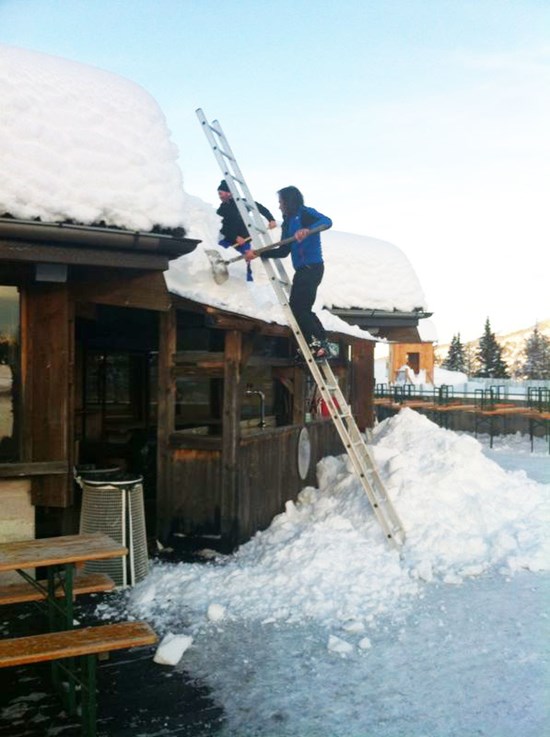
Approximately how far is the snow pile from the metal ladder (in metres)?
0.25

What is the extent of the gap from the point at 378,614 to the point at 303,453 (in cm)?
376

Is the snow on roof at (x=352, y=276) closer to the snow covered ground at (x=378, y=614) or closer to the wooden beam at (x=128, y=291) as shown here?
the wooden beam at (x=128, y=291)

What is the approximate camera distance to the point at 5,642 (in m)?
3.42

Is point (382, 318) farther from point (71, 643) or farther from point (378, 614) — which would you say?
point (71, 643)

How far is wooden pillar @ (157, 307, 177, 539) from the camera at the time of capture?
707cm

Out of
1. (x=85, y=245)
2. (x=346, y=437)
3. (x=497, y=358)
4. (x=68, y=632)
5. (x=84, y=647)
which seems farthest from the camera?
(x=497, y=358)

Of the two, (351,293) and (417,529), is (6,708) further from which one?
(351,293)

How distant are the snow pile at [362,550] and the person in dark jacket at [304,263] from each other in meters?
1.94

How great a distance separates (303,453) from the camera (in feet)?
29.3

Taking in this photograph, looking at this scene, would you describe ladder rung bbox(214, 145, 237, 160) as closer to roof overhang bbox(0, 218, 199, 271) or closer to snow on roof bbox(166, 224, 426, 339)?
snow on roof bbox(166, 224, 426, 339)

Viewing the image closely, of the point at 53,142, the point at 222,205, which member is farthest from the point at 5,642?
the point at 222,205

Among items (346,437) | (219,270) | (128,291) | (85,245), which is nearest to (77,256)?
(85,245)

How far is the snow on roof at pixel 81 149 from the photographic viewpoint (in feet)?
18.1

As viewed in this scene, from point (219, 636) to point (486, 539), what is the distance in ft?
11.9
